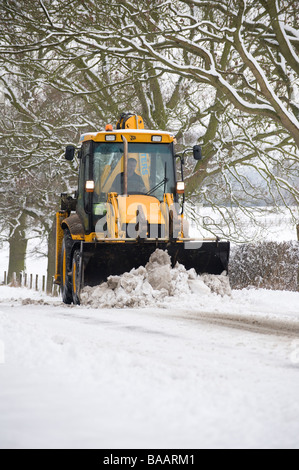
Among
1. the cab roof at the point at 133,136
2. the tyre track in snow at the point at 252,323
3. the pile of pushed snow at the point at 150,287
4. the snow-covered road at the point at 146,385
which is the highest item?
the cab roof at the point at 133,136

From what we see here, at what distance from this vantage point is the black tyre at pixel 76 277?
9156 mm

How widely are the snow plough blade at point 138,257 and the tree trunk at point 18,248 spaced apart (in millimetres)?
16139

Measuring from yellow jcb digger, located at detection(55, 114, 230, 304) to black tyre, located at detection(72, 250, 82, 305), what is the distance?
0.02 metres

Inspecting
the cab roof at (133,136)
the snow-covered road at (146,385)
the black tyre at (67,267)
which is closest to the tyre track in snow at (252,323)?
the snow-covered road at (146,385)

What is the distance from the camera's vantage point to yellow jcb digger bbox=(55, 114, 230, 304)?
937 cm

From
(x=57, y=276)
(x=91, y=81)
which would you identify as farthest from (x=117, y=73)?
(x=57, y=276)

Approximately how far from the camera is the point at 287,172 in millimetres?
17281

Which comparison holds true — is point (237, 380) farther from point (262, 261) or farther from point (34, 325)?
point (262, 261)

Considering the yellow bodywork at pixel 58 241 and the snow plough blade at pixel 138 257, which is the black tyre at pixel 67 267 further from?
the snow plough blade at pixel 138 257

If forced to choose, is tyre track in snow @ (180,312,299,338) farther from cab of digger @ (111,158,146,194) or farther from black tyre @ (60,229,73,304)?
black tyre @ (60,229,73,304)

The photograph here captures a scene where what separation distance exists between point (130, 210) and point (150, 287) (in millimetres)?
1323

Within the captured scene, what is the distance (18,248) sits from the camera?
84.3 feet

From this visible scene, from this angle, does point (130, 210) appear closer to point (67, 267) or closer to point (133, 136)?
point (133, 136)
